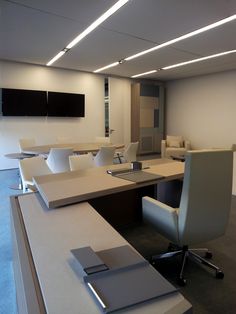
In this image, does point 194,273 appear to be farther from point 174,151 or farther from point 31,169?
point 174,151

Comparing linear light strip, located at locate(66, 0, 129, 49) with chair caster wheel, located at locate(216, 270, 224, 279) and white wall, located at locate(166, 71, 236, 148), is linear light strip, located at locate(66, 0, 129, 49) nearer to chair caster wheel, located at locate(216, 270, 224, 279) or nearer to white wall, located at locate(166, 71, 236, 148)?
chair caster wheel, located at locate(216, 270, 224, 279)

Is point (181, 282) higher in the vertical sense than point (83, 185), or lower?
lower

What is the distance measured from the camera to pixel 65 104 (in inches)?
288

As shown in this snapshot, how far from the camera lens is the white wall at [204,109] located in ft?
24.9

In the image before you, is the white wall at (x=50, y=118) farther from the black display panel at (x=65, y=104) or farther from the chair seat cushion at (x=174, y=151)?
the chair seat cushion at (x=174, y=151)

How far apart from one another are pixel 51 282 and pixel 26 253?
0.85ft

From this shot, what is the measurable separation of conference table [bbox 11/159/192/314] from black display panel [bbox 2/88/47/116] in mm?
4982

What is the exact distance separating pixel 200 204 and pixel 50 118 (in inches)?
242

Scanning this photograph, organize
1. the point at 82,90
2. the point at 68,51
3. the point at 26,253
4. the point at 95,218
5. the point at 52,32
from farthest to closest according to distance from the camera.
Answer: the point at 82,90 < the point at 68,51 < the point at 52,32 < the point at 95,218 < the point at 26,253

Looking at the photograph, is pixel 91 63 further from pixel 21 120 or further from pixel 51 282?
pixel 51 282

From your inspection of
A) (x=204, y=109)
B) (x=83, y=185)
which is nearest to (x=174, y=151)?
(x=204, y=109)

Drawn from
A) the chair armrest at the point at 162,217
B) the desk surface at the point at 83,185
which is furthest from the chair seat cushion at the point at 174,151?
the chair armrest at the point at 162,217

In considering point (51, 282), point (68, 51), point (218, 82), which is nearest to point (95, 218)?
point (51, 282)

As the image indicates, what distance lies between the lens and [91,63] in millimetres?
6457
